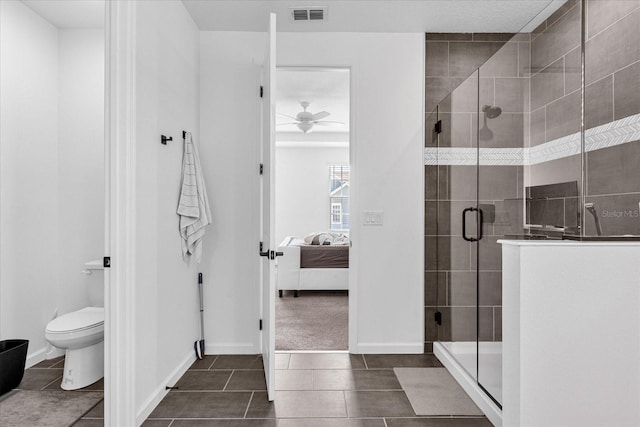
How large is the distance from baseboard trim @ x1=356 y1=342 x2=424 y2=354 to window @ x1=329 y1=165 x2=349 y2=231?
543 cm

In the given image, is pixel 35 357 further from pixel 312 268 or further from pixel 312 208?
pixel 312 208

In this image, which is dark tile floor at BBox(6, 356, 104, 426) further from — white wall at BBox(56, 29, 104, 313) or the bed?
the bed

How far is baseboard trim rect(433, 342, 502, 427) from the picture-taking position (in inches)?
80.2

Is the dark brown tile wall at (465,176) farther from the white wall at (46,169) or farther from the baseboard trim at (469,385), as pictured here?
the white wall at (46,169)

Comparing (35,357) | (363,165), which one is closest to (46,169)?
(35,357)

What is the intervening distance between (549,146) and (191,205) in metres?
2.18

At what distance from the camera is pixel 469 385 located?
7.80 ft

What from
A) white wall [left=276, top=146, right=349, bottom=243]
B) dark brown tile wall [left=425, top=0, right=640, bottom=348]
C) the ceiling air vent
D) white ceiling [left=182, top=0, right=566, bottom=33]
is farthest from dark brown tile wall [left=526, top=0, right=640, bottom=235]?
white wall [left=276, top=146, right=349, bottom=243]

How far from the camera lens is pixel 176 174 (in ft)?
8.58

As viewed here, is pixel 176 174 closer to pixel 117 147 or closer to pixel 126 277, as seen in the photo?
pixel 117 147

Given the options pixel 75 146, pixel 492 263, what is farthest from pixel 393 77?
pixel 75 146

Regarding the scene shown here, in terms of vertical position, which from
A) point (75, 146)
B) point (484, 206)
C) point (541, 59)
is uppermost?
point (541, 59)

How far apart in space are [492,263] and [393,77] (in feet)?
5.68

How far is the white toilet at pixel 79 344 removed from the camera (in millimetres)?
2342
